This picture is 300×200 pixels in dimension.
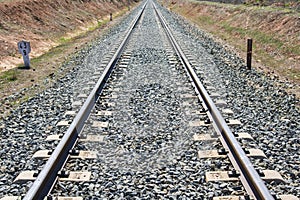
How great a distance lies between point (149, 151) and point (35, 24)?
49.8 feet

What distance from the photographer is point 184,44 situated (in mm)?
14750

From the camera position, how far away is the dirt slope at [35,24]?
13.5 meters

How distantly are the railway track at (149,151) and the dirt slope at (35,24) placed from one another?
6.33 m

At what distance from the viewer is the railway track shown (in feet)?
13.5

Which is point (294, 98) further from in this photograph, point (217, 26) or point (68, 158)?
point (217, 26)

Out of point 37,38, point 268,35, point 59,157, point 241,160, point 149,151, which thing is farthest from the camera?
point 37,38

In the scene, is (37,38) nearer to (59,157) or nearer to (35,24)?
(35,24)

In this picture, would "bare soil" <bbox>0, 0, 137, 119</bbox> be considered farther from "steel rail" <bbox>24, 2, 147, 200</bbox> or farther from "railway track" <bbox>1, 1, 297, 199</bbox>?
"railway track" <bbox>1, 1, 297, 199</bbox>

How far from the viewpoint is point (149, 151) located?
5.05 metres

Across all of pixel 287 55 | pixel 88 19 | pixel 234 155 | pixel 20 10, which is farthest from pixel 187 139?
pixel 88 19

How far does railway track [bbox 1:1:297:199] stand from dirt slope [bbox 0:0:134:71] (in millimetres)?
6329

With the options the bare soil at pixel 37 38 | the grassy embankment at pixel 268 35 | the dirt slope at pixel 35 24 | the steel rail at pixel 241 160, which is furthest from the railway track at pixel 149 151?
the dirt slope at pixel 35 24

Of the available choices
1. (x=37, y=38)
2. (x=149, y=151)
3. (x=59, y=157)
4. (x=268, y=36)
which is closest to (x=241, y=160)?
(x=149, y=151)

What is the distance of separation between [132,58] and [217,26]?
1145 cm
